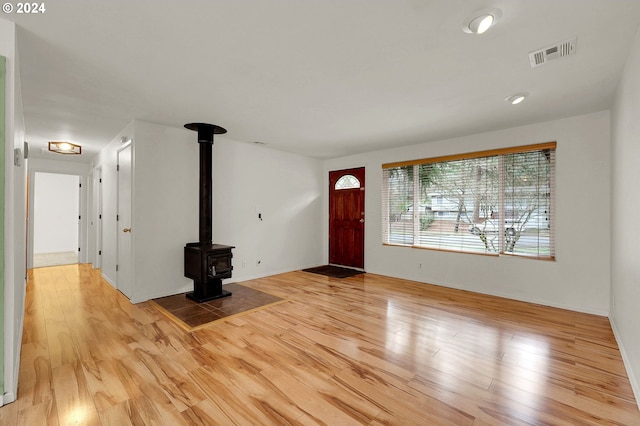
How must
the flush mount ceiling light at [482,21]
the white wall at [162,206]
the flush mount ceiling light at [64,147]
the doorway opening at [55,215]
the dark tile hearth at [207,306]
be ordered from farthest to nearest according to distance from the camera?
the doorway opening at [55,215], the flush mount ceiling light at [64,147], the white wall at [162,206], the dark tile hearth at [207,306], the flush mount ceiling light at [482,21]

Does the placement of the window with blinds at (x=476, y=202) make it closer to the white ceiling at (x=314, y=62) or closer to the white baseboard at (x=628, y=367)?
the white ceiling at (x=314, y=62)

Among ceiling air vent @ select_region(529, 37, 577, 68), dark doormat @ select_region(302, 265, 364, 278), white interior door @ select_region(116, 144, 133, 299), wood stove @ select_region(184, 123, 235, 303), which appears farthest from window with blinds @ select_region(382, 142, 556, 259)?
white interior door @ select_region(116, 144, 133, 299)

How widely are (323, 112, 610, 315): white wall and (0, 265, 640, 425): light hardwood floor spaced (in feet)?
1.03

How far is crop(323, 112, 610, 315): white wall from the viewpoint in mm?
→ 3455

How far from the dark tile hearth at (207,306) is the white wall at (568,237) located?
3.11 metres

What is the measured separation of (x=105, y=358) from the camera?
2393 millimetres

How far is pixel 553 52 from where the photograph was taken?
2.15m

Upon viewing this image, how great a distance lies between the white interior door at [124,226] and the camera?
396 centimetres

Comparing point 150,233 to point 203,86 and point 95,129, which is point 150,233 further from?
point 203,86

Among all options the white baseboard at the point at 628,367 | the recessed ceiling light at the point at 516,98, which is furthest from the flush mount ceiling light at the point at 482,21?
the white baseboard at the point at 628,367

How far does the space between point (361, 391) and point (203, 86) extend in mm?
2933

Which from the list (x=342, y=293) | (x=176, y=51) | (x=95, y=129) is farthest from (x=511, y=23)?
(x=95, y=129)

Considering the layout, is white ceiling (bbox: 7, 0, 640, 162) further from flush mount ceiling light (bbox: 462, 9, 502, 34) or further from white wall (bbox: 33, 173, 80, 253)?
white wall (bbox: 33, 173, 80, 253)

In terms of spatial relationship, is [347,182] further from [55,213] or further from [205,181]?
[55,213]
